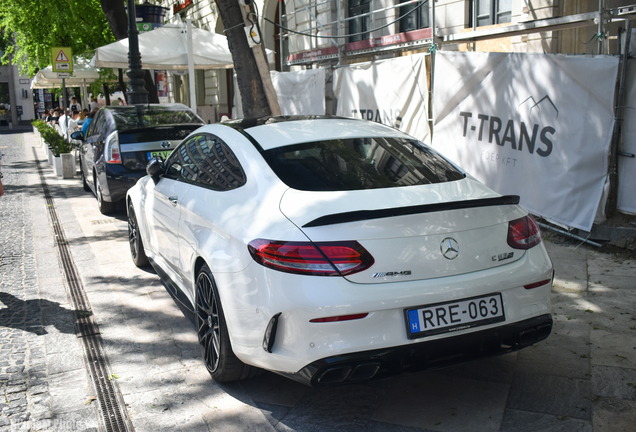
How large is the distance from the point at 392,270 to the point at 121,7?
1653 cm

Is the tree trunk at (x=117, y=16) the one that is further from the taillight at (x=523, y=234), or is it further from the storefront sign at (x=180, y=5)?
the taillight at (x=523, y=234)

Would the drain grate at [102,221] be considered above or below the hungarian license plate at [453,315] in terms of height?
below

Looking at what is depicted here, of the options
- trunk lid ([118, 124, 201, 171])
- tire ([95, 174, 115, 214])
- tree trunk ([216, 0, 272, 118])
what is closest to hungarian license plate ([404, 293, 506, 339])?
trunk lid ([118, 124, 201, 171])

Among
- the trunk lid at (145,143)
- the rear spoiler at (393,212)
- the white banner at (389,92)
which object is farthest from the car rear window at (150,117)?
the rear spoiler at (393,212)

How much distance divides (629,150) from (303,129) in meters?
3.79

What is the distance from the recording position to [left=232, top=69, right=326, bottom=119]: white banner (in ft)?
42.4

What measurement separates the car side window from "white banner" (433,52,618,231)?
4069mm

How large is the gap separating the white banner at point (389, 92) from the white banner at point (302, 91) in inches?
21.3

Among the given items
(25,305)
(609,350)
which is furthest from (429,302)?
(25,305)

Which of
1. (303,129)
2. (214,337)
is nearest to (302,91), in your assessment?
(303,129)

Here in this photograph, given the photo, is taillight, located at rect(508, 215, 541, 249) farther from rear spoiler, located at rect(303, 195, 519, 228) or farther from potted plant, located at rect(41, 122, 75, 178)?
potted plant, located at rect(41, 122, 75, 178)

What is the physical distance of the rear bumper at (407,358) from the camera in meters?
3.00

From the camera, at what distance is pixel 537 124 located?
7.14 meters

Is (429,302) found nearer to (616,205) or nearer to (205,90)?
(616,205)
